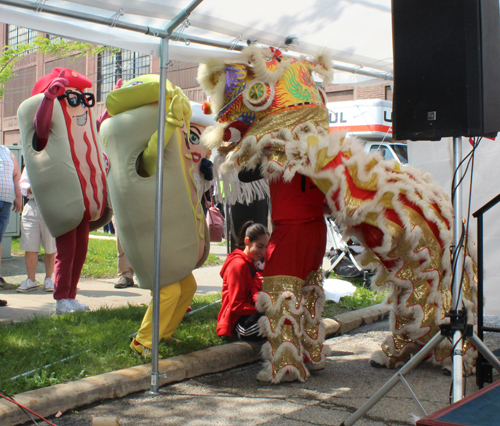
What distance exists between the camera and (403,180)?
11.4 ft

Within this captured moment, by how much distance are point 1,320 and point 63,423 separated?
2253mm

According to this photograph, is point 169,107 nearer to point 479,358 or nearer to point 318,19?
point 318,19

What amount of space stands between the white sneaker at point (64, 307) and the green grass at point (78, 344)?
0.55 feet

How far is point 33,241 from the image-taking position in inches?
242

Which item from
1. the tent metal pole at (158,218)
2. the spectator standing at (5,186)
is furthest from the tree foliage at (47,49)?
the tent metal pole at (158,218)

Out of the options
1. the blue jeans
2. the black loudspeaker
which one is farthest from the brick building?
the black loudspeaker

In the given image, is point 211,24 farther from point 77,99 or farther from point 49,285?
point 49,285

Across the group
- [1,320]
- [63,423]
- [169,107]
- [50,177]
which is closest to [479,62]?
[169,107]

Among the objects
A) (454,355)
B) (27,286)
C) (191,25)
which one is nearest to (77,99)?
(191,25)

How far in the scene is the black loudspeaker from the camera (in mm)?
2639

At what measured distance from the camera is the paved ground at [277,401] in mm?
2938

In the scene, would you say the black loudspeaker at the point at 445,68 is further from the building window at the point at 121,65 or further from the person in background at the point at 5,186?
the person in background at the point at 5,186

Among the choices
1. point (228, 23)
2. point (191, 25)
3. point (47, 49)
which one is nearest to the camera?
point (191, 25)

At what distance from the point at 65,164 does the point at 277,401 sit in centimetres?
264
